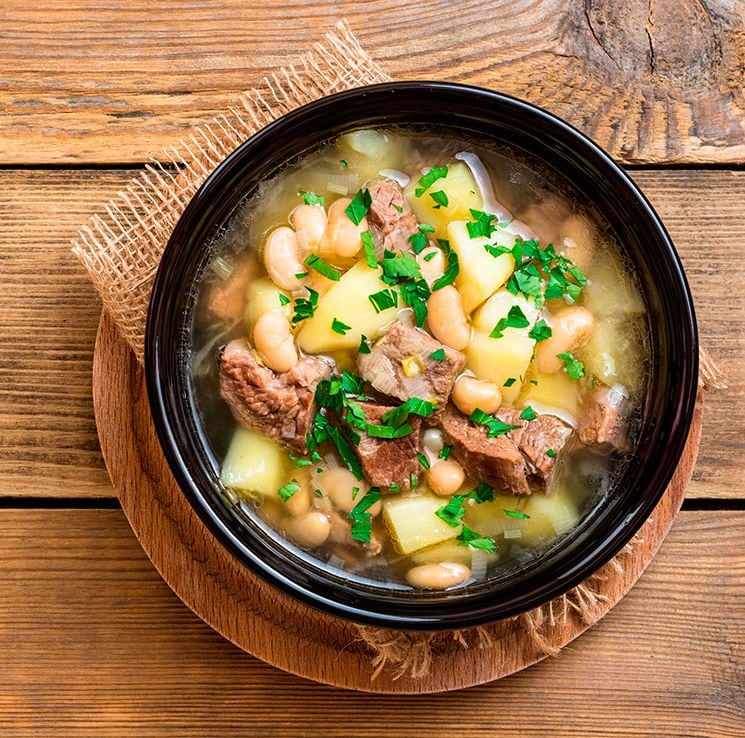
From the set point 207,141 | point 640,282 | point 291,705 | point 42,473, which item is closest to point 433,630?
point 291,705

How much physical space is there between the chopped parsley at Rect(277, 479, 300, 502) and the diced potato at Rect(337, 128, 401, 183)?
23.4 inches

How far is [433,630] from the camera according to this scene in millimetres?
1643

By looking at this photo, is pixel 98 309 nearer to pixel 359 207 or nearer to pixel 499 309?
pixel 359 207

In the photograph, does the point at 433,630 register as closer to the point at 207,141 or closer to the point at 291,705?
the point at 291,705

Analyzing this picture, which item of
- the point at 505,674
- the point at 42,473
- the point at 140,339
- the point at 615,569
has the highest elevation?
the point at 140,339

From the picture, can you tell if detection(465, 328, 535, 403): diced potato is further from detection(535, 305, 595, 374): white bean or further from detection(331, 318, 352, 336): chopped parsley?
detection(331, 318, 352, 336): chopped parsley

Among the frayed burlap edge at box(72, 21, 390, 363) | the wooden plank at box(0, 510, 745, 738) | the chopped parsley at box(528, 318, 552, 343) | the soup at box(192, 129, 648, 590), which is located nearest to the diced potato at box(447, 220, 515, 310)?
the soup at box(192, 129, 648, 590)

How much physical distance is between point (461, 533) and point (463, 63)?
1.03 metres

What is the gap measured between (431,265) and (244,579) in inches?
29.8

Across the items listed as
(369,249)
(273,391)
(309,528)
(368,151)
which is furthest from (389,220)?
(309,528)

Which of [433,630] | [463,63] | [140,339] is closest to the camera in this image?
[433,630]

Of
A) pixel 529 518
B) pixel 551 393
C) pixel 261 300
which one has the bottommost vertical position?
pixel 529 518

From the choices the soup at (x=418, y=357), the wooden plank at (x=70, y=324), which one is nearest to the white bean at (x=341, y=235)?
the soup at (x=418, y=357)

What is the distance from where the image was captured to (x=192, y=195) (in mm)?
1851
